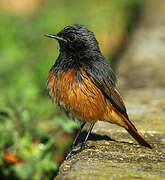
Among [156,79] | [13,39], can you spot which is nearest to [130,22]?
[13,39]

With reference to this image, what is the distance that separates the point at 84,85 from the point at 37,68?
14.7 ft

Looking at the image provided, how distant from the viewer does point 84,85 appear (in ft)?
13.5

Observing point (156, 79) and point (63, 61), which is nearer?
point (63, 61)

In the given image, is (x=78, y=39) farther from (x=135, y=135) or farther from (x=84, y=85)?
(x=135, y=135)

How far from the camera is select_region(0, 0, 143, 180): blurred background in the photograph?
4.69 meters

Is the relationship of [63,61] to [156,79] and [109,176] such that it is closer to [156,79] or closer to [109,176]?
[109,176]

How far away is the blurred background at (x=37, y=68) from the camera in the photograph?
4691 millimetres

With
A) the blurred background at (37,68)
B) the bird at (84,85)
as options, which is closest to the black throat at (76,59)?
the bird at (84,85)

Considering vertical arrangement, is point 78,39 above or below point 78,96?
above

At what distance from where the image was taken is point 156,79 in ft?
20.1

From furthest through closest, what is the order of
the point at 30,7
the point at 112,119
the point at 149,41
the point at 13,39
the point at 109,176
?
the point at 30,7, the point at 13,39, the point at 149,41, the point at 112,119, the point at 109,176

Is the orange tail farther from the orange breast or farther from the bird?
the orange breast

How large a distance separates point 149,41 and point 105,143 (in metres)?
4.11

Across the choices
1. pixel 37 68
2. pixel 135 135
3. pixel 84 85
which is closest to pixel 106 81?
pixel 84 85
